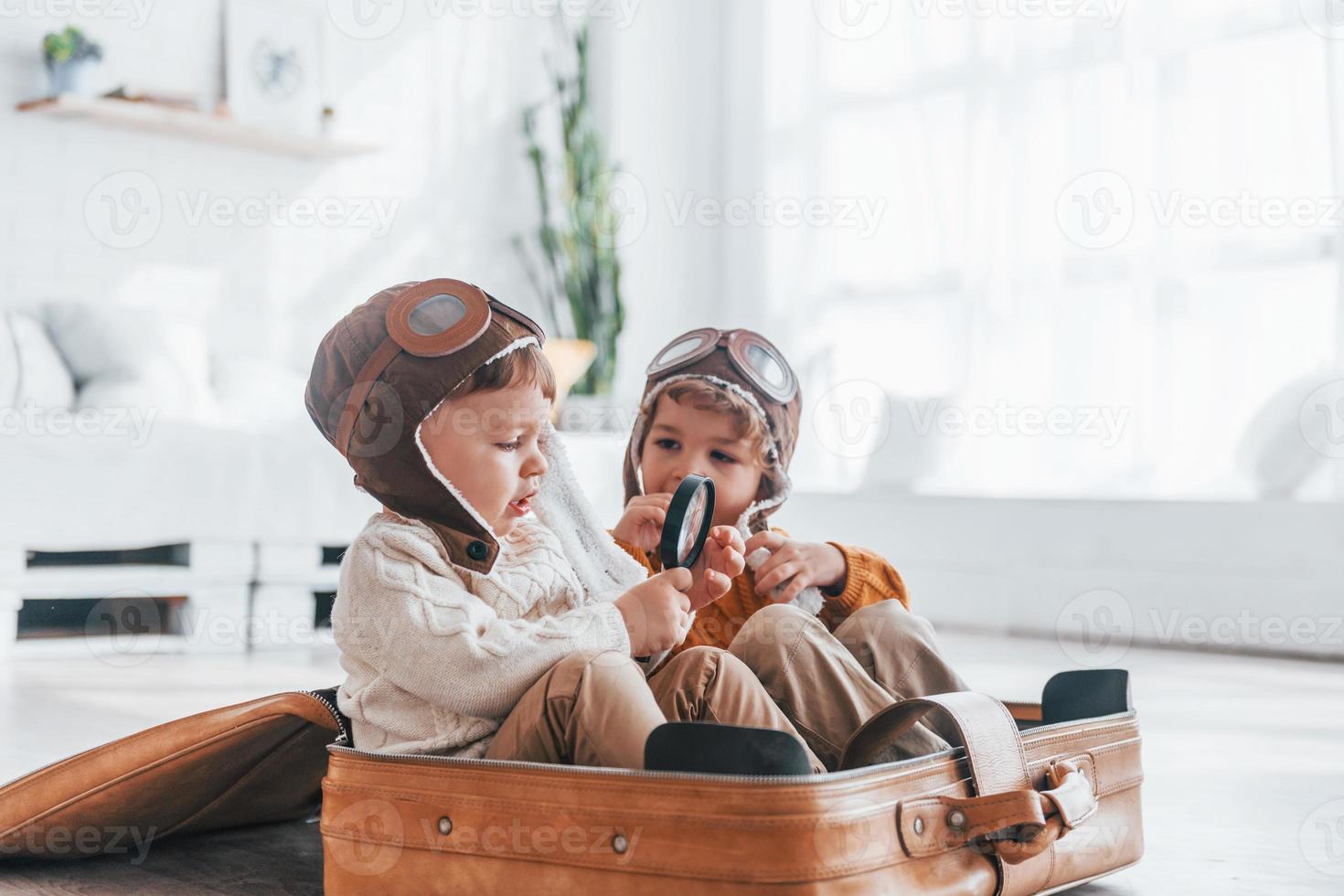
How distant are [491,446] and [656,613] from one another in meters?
0.19

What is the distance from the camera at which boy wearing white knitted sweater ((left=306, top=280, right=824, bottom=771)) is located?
1.02 metres

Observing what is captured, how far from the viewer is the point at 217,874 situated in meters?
1.19

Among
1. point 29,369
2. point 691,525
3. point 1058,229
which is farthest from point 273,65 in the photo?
point 691,525

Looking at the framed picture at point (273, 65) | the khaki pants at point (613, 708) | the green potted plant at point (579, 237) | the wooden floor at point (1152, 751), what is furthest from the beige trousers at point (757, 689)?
the green potted plant at point (579, 237)

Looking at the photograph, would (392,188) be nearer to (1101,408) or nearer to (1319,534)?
(1101,408)

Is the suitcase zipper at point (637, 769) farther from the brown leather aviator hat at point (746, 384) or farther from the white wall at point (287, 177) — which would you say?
the white wall at point (287, 177)

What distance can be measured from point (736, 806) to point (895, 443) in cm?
Result: 338

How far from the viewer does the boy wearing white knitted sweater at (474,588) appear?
1.02 metres

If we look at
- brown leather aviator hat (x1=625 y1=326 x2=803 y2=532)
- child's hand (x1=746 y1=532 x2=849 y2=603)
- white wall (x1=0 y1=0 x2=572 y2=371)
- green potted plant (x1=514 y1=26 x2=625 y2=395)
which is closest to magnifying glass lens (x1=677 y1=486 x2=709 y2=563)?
child's hand (x1=746 y1=532 x2=849 y2=603)

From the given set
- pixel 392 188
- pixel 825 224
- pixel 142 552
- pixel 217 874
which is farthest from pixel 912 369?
pixel 217 874

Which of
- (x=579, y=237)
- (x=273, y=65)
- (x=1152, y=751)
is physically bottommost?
(x=1152, y=751)

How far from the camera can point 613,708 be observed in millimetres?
993

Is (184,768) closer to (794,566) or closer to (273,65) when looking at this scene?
(794,566)

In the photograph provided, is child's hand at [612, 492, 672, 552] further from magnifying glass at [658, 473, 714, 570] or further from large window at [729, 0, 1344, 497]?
large window at [729, 0, 1344, 497]
